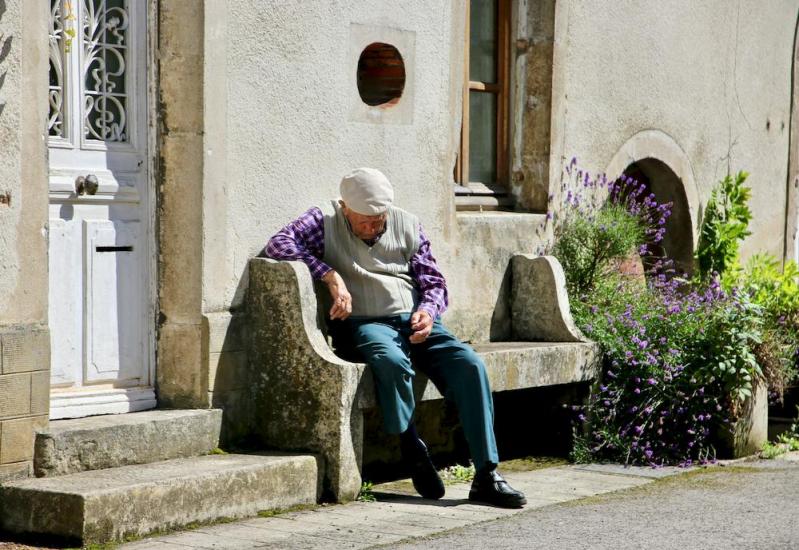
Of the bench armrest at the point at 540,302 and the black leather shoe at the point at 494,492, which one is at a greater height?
the bench armrest at the point at 540,302

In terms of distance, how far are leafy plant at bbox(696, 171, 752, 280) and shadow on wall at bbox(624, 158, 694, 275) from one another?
0.37 ft

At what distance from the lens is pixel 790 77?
11.3 meters

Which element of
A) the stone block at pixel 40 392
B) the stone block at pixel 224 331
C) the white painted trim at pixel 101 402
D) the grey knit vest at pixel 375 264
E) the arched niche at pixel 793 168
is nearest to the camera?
the stone block at pixel 40 392

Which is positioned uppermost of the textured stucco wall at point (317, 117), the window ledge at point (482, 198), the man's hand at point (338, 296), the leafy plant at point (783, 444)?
the textured stucco wall at point (317, 117)

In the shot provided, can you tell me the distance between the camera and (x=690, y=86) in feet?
32.3

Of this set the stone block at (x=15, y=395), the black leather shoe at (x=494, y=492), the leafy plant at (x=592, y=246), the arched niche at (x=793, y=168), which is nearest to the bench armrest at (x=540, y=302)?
the leafy plant at (x=592, y=246)

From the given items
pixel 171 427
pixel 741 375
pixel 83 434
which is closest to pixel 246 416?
pixel 171 427

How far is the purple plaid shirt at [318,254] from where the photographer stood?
6.27 m

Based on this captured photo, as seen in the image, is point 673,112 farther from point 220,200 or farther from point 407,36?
point 220,200

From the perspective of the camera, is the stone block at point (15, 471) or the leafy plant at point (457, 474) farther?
the leafy plant at point (457, 474)

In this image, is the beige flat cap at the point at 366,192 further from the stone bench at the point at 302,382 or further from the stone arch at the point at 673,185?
the stone arch at the point at 673,185

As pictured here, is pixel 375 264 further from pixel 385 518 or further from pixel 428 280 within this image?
pixel 385 518

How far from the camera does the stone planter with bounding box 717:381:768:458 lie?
747 cm

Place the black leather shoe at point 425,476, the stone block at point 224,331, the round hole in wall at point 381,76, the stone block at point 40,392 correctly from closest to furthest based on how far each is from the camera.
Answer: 1. the stone block at point 40,392
2. the stone block at point 224,331
3. the black leather shoe at point 425,476
4. the round hole in wall at point 381,76
